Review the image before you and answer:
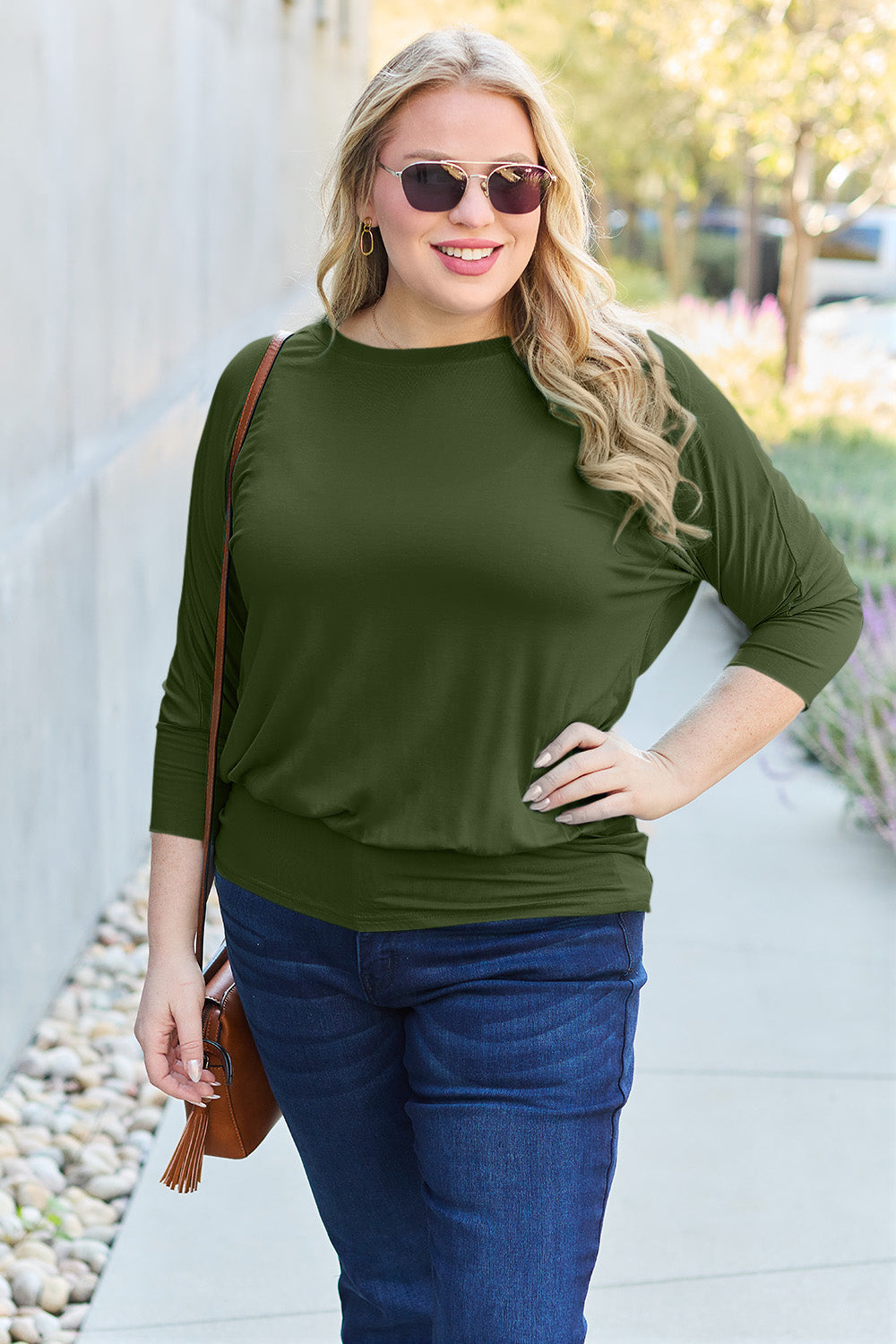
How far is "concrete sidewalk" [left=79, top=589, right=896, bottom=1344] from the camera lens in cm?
287

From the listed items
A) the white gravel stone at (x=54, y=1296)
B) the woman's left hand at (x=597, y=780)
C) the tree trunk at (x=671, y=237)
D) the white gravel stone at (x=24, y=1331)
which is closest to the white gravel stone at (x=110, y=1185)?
the white gravel stone at (x=54, y=1296)

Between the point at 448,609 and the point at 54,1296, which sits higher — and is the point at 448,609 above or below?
above

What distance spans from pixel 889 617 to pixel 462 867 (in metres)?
4.65

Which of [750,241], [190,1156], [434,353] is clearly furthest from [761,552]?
[750,241]

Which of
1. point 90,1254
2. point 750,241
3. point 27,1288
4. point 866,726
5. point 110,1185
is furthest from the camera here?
point 750,241

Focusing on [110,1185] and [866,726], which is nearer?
[110,1185]

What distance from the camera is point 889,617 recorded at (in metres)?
6.00

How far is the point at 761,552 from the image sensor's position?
184 centimetres

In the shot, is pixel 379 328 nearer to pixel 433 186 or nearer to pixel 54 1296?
pixel 433 186

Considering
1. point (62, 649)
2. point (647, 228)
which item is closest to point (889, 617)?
point (62, 649)

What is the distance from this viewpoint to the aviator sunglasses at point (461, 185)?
5.76ft

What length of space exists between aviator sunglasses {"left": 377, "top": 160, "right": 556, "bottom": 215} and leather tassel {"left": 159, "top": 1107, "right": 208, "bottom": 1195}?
1.23 meters

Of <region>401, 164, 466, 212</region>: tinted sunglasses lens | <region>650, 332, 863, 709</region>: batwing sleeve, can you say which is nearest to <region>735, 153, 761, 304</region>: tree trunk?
<region>650, 332, 863, 709</region>: batwing sleeve

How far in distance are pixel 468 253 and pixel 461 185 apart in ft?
0.26
